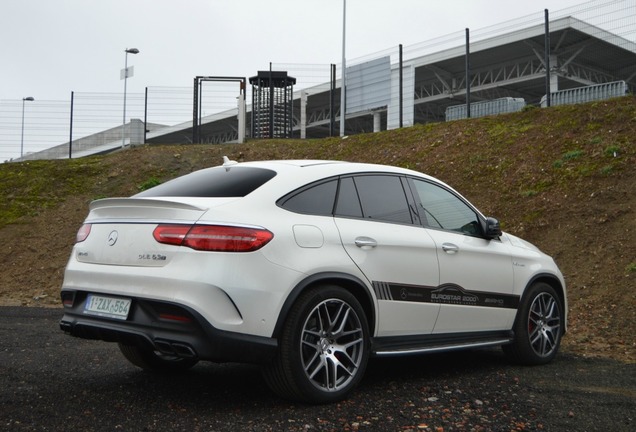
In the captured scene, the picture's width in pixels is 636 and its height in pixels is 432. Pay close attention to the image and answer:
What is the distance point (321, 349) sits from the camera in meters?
4.53

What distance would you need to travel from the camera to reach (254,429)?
13.1ft

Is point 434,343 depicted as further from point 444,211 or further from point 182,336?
point 182,336

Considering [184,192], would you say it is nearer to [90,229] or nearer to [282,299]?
[90,229]

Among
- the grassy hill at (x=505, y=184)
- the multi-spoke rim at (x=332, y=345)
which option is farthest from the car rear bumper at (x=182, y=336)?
the grassy hill at (x=505, y=184)

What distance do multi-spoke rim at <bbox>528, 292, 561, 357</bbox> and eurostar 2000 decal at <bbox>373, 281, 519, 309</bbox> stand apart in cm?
34

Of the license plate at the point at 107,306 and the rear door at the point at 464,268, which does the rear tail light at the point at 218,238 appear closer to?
the license plate at the point at 107,306

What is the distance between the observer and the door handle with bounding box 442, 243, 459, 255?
554 centimetres

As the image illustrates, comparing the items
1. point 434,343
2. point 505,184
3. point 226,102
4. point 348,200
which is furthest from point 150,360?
point 226,102

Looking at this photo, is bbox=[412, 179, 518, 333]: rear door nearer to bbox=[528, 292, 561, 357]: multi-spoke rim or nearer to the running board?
the running board

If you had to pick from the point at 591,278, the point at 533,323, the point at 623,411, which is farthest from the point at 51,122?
the point at 623,411

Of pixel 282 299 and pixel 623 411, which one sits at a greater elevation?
pixel 282 299

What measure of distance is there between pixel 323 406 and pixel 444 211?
2157 millimetres

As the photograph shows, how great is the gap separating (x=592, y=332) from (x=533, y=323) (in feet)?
7.49

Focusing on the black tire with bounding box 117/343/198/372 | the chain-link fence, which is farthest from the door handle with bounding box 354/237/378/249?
the chain-link fence
